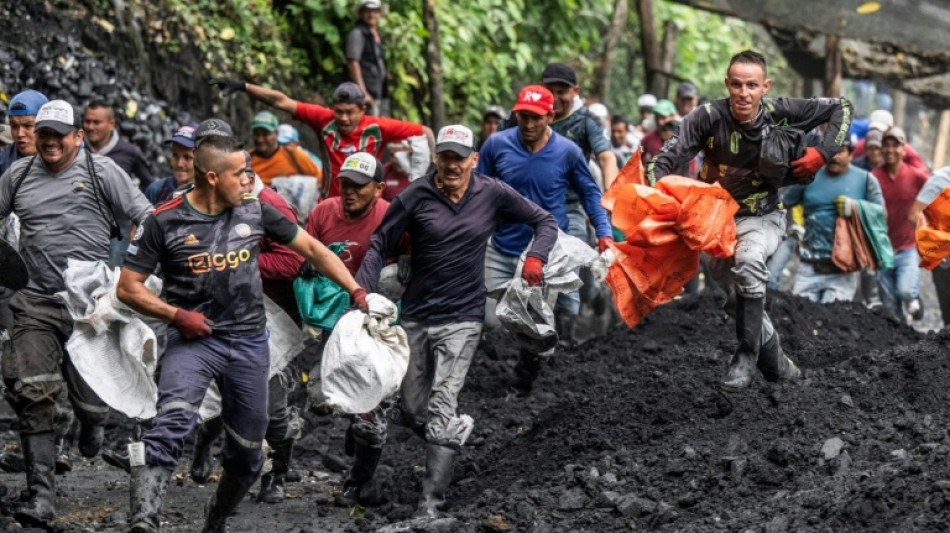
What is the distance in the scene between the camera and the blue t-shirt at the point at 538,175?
32.3ft

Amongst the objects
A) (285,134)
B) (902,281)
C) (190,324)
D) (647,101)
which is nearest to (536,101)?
(190,324)

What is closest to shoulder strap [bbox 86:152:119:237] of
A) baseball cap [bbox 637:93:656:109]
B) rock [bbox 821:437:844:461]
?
rock [bbox 821:437:844:461]

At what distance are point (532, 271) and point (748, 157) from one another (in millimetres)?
1446

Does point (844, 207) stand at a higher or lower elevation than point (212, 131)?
lower

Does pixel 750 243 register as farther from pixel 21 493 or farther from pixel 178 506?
pixel 21 493

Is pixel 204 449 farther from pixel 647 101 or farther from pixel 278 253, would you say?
pixel 647 101

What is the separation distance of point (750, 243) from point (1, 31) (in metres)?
7.54

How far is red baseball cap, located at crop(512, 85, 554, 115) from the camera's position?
31.5 ft

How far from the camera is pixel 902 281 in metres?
13.9

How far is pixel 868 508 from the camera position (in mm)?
6086

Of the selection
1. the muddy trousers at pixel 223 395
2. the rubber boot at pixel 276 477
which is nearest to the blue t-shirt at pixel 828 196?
the rubber boot at pixel 276 477

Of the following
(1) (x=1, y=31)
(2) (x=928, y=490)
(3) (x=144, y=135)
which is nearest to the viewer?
(2) (x=928, y=490)

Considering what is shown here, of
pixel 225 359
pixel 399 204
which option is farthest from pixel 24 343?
pixel 399 204

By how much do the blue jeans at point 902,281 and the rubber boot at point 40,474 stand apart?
890 centimetres
